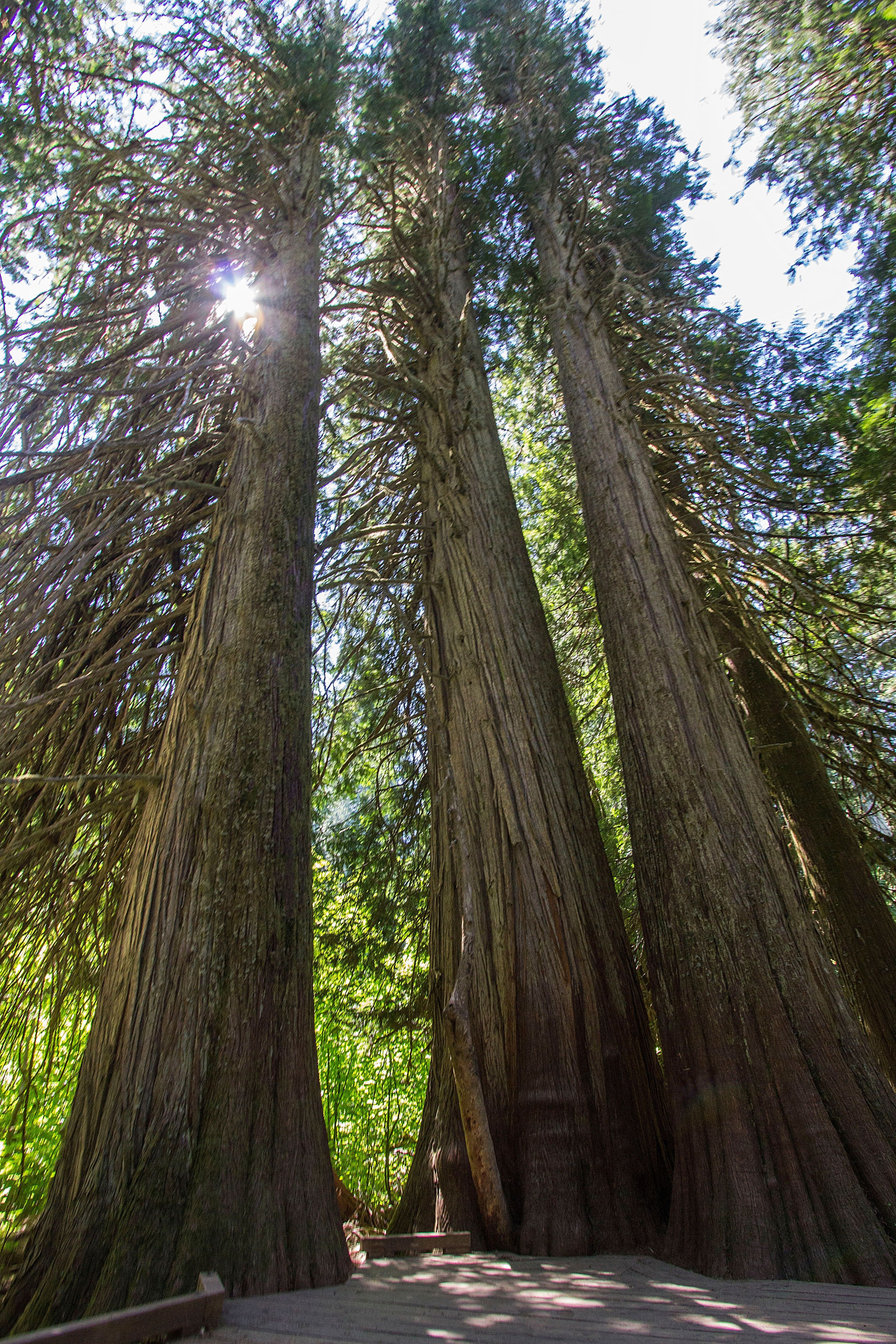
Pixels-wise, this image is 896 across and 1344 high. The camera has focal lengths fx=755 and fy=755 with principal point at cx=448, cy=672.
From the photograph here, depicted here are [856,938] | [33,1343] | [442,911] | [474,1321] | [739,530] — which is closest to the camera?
[33,1343]

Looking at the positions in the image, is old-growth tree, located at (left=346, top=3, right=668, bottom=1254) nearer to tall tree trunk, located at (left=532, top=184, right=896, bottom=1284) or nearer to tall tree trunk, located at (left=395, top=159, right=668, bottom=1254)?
tall tree trunk, located at (left=395, top=159, right=668, bottom=1254)

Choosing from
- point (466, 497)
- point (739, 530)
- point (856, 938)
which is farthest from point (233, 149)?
point (856, 938)

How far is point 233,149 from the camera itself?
19.5 feet

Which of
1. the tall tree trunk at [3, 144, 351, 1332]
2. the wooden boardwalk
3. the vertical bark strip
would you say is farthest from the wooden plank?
the tall tree trunk at [3, 144, 351, 1332]

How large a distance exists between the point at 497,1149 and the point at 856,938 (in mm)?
3258

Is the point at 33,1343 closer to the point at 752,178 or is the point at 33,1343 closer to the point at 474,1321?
the point at 474,1321

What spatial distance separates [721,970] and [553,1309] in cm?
158

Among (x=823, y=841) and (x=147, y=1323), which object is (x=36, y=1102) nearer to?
(x=147, y=1323)

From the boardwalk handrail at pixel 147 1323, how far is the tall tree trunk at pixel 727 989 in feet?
5.69

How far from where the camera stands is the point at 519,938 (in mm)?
3730

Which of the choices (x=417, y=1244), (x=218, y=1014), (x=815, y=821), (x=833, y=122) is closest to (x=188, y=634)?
(x=218, y=1014)

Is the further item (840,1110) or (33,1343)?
(840,1110)

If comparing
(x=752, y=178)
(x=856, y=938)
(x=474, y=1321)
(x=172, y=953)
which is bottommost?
(x=474, y=1321)

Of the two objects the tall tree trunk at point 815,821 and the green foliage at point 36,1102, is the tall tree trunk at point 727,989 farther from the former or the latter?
the green foliage at point 36,1102
